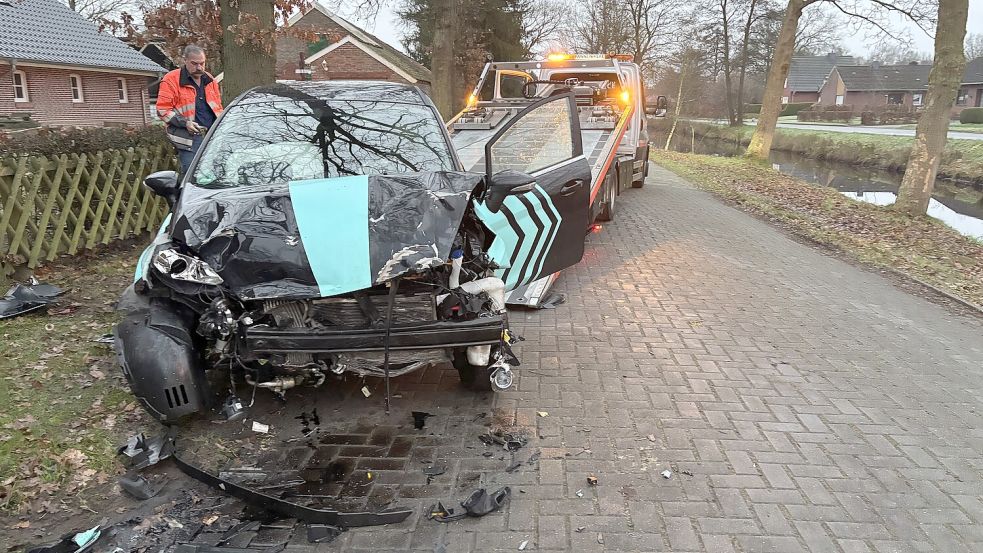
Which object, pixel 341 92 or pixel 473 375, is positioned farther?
pixel 341 92

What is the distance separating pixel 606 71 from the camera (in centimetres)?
1133

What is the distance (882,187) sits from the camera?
2208cm

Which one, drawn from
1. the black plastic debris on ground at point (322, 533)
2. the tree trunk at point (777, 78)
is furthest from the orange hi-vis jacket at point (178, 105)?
the tree trunk at point (777, 78)

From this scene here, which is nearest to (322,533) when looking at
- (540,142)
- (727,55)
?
(540,142)

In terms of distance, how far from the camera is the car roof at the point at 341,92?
198 inches

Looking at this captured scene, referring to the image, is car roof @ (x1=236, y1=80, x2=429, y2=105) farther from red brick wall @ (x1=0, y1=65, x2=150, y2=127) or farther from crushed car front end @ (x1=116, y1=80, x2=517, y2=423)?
red brick wall @ (x1=0, y1=65, x2=150, y2=127)

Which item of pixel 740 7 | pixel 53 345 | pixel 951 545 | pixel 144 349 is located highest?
pixel 740 7

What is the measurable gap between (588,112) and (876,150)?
2298 centimetres

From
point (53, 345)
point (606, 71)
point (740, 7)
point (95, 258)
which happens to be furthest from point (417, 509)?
point (740, 7)

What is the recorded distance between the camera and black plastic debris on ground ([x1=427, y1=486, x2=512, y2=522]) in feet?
10.1

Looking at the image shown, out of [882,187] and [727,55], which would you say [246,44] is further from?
[727,55]

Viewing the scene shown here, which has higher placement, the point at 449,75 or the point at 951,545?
the point at 449,75

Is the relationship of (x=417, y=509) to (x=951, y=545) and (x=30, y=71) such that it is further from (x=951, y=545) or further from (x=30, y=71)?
(x=30, y=71)

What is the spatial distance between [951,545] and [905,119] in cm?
4897
